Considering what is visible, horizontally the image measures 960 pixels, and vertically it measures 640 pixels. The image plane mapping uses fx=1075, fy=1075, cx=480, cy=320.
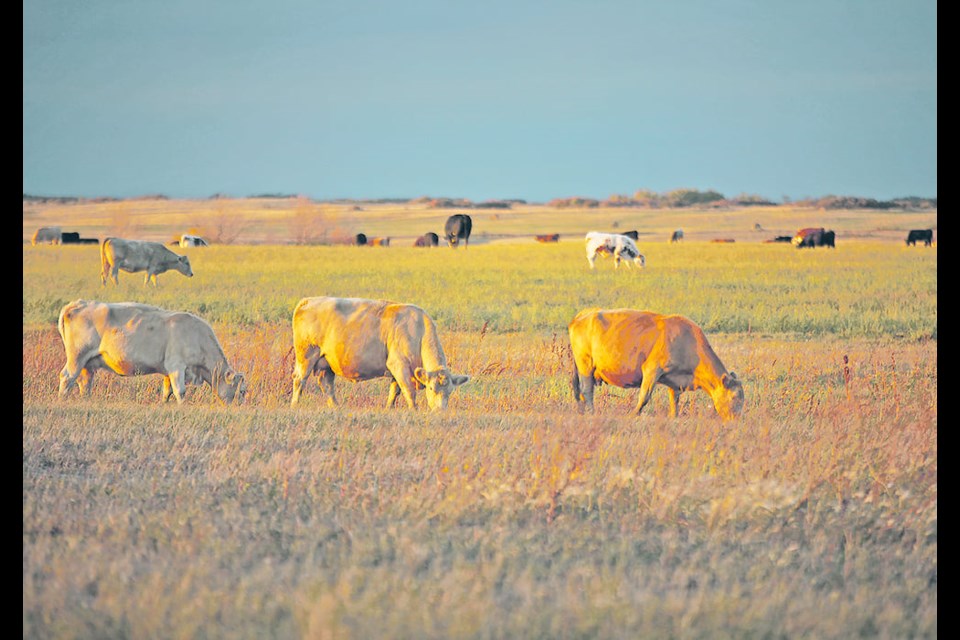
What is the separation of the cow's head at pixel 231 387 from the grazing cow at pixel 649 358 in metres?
4.47

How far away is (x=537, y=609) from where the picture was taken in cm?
649

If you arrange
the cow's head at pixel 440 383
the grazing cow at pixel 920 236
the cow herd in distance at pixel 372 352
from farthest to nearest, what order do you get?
the grazing cow at pixel 920 236
the cow's head at pixel 440 383
the cow herd in distance at pixel 372 352

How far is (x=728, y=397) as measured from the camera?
42.6 feet

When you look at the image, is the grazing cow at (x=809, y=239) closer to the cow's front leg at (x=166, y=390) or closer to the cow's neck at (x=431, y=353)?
the cow's neck at (x=431, y=353)

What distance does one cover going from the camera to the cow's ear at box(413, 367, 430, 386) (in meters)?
13.6

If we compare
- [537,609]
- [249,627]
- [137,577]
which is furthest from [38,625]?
[537,609]

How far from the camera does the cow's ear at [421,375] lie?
44.7ft

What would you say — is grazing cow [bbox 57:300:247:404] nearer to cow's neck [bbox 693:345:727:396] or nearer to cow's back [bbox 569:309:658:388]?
cow's back [bbox 569:309:658:388]

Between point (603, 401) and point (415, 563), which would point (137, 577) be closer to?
point (415, 563)

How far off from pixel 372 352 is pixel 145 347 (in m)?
3.00

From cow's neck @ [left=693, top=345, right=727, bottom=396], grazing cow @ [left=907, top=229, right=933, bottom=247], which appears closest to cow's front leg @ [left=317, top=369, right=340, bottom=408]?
cow's neck @ [left=693, top=345, right=727, bottom=396]

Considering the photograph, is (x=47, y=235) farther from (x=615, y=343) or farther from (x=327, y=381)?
(x=615, y=343)

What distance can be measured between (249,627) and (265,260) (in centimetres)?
4565

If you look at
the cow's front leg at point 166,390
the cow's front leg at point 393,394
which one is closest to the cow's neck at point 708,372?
the cow's front leg at point 393,394
